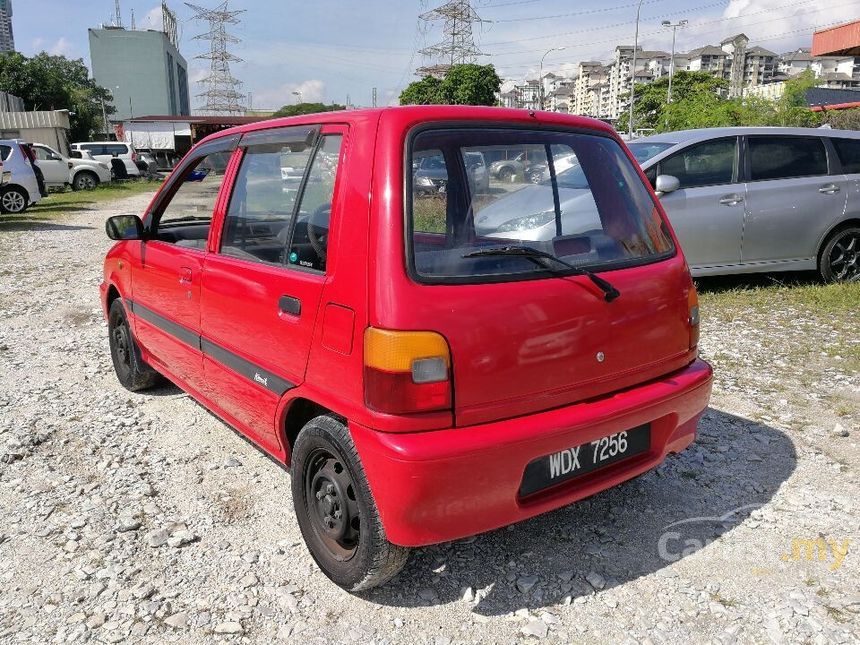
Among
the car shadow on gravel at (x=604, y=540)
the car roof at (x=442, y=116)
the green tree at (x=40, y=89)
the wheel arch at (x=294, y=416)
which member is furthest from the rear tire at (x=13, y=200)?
the green tree at (x=40, y=89)

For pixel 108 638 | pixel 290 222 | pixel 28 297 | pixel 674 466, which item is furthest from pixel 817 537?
pixel 28 297

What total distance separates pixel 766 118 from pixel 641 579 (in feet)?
74.0

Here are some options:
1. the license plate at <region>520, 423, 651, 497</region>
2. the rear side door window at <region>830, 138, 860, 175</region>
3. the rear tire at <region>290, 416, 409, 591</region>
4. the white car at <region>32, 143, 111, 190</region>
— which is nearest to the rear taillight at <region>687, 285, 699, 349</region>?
the license plate at <region>520, 423, 651, 497</region>

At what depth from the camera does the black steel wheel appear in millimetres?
7355

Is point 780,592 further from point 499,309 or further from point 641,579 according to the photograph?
point 499,309

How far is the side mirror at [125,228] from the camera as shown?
4.04m

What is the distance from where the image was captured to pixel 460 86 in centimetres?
8244

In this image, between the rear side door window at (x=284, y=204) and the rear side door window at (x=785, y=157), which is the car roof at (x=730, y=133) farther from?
the rear side door window at (x=284, y=204)

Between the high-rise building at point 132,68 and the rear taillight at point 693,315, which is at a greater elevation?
the high-rise building at point 132,68

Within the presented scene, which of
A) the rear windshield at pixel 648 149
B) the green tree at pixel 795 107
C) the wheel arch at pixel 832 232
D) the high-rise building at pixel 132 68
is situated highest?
the high-rise building at pixel 132 68

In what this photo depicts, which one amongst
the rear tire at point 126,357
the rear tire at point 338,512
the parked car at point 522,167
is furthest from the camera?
the rear tire at point 126,357

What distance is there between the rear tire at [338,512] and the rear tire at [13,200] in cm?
1700

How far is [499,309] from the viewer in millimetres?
2303

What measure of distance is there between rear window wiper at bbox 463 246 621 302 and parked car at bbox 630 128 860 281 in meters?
4.47
